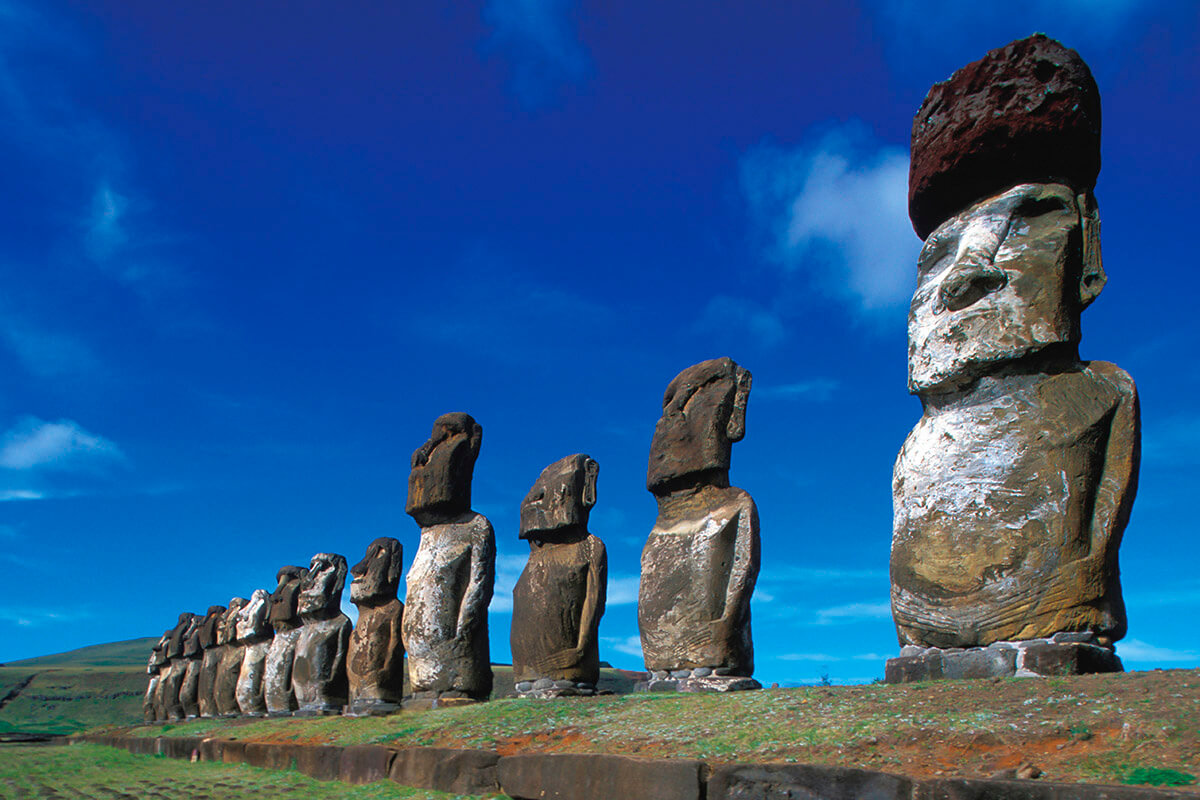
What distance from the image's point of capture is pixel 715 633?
745 centimetres

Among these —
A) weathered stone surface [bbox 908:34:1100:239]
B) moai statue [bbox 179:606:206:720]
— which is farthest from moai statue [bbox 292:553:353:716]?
weathered stone surface [bbox 908:34:1100:239]

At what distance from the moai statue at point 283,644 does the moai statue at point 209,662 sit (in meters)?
3.23

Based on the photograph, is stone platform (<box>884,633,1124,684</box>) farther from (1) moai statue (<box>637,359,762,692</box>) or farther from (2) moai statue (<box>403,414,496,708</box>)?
(2) moai statue (<box>403,414,496,708</box>)

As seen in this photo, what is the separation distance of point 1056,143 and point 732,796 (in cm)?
486

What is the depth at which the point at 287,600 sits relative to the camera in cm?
1505

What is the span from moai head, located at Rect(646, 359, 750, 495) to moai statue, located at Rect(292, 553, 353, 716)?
7356mm

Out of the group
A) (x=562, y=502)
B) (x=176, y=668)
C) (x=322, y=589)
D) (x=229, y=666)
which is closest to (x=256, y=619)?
(x=229, y=666)

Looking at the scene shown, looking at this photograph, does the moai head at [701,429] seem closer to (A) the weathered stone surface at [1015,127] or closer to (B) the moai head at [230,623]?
(A) the weathered stone surface at [1015,127]

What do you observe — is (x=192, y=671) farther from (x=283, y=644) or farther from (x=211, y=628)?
(x=283, y=644)

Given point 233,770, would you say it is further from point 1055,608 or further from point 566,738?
point 1055,608

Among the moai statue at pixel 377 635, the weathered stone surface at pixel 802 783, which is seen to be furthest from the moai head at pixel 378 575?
the weathered stone surface at pixel 802 783

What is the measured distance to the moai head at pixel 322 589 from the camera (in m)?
14.2

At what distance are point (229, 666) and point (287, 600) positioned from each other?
11.3 feet

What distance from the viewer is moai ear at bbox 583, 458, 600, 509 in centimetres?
973
